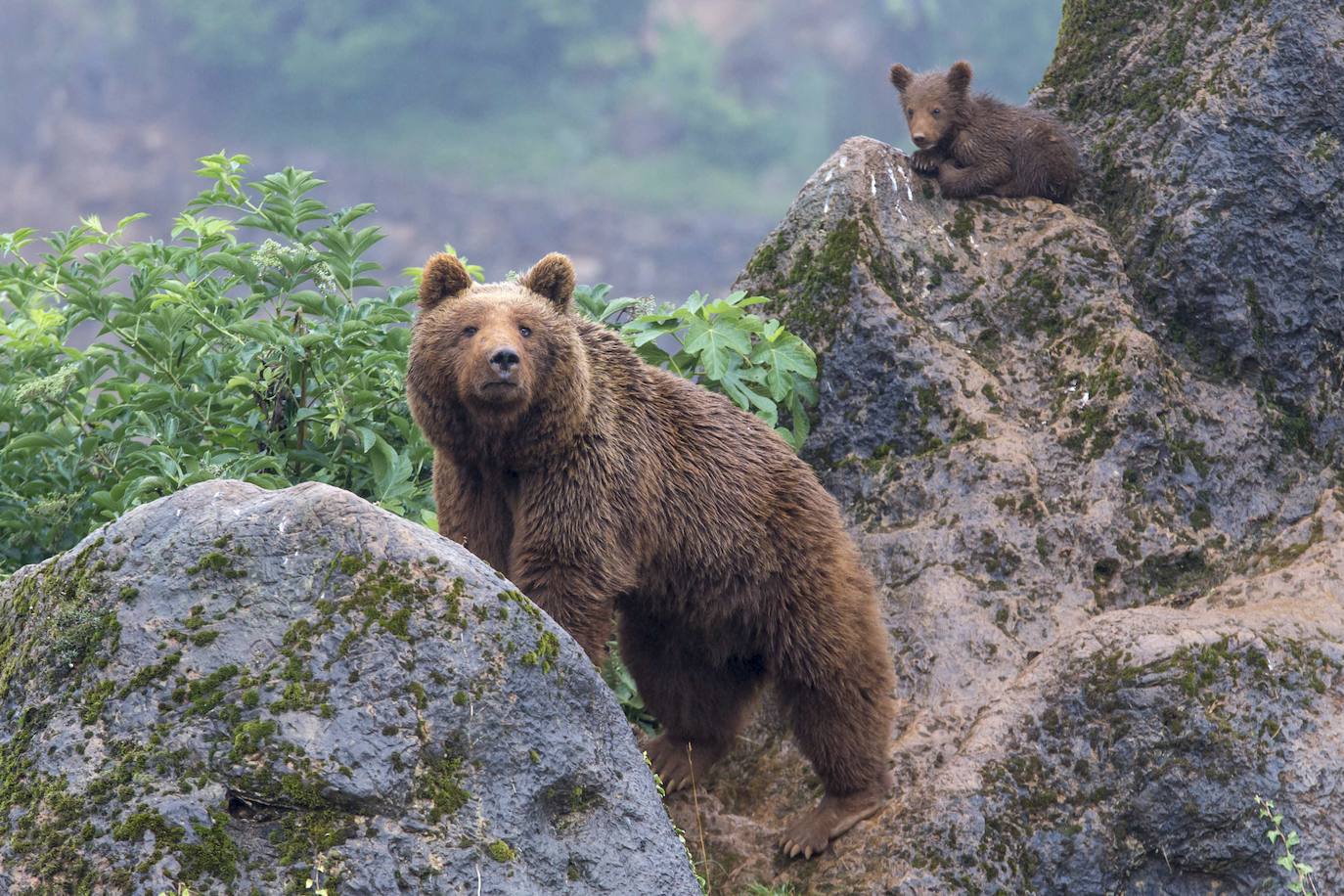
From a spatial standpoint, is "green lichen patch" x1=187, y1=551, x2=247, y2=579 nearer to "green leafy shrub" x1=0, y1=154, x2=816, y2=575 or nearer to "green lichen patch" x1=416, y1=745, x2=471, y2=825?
"green lichen patch" x1=416, y1=745, x2=471, y2=825

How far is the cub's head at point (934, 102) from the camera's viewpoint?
28.2 ft

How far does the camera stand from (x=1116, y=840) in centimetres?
583

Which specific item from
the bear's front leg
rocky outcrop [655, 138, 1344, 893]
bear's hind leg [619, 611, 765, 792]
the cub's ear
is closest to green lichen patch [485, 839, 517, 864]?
rocky outcrop [655, 138, 1344, 893]

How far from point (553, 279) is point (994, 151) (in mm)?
3482

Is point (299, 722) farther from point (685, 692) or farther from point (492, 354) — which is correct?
point (685, 692)

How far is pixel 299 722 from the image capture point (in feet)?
12.5

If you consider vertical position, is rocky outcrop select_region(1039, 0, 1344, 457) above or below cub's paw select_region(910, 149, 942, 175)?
below

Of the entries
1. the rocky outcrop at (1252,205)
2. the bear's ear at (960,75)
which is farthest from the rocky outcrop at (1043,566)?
the bear's ear at (960,75)

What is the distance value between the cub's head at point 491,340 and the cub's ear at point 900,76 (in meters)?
4.36

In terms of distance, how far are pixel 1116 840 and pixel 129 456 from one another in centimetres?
488

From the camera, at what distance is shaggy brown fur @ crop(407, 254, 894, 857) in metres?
5.68

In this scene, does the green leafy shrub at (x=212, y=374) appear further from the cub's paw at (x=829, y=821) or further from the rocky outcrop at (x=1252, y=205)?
the rocky outcrop at (x=1252, y=205)

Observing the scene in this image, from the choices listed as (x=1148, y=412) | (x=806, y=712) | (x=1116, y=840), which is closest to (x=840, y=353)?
(x=1148, y=412)

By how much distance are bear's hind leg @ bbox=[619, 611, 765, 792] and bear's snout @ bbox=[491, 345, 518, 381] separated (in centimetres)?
156
